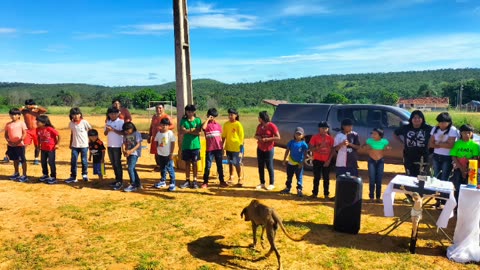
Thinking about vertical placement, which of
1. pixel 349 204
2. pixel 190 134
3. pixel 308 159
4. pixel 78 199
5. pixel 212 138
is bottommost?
pixel 78 199

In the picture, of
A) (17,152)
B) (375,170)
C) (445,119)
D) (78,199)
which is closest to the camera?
(445,119)

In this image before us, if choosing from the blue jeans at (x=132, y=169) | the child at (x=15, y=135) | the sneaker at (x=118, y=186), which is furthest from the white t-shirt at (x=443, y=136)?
the child at (x=15, y=135)

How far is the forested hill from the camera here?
7312 cm

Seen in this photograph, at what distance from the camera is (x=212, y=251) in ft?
15.7

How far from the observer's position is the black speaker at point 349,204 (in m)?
5.35

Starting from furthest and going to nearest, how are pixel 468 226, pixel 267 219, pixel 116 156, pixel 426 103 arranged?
pixel 426 103
pixel 116 156
pixel 468 226
pixel 267 219

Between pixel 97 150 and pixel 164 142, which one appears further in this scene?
pixel 97 150

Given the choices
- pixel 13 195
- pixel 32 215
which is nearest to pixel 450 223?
pixel 32 215

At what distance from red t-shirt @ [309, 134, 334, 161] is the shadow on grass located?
9.27ft

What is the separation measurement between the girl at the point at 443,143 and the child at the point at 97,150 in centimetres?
713

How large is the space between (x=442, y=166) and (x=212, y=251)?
182 inches

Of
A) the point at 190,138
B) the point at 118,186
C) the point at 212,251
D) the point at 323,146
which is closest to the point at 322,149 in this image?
the point at 323,146

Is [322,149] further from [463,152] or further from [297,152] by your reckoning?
[463,152]

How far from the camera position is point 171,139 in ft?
24.3
